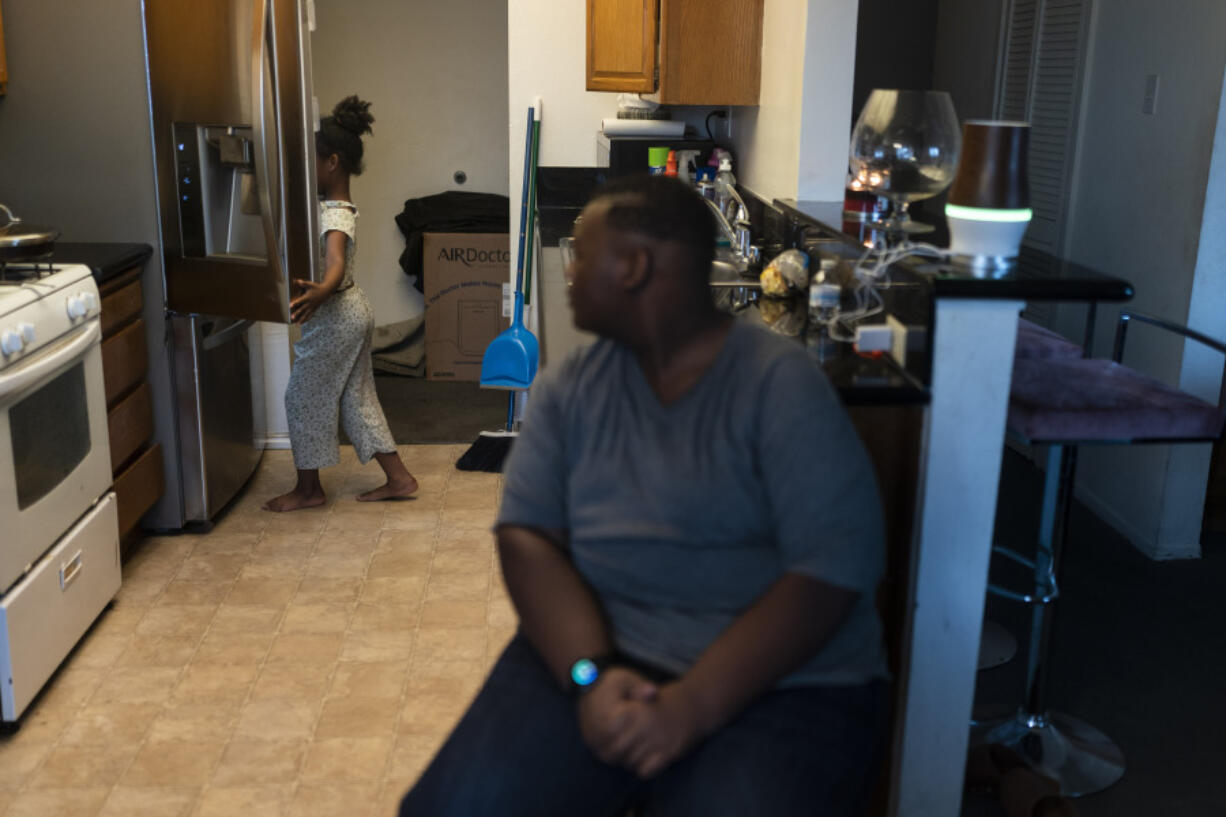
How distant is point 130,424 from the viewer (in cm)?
316

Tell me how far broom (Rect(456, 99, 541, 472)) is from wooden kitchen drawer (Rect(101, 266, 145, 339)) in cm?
125

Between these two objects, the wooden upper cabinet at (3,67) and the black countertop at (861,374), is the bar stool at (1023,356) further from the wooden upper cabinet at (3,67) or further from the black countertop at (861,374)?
the wooden upper cabinet at (3,67)

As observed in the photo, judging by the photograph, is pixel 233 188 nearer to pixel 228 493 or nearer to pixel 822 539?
pixel 228 493

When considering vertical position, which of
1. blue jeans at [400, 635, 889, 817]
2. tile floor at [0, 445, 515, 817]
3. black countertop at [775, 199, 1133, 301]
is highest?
black countertop at [775, 199, 1133, 301]

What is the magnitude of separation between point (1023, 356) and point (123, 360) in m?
2.23

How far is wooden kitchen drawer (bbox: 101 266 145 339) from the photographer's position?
9.82ft

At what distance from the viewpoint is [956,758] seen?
6.03 ft

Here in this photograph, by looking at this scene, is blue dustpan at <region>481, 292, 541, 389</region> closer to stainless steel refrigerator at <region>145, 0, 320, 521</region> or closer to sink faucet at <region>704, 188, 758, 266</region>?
stainless steel refrigerator at <region>145, 0, 320, 521</region>

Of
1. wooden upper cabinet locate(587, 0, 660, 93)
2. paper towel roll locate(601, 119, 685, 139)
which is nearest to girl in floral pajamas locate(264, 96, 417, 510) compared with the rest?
wooden upper cabinet locate(587, 0, 660, 93)

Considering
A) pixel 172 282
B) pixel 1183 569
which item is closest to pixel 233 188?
pixel 172 282

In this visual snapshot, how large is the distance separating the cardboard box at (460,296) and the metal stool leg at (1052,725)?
3438mm

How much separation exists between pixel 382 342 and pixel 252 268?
8.00 ft

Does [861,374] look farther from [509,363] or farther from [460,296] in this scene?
[460,296]

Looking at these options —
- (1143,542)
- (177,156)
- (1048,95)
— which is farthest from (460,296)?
(1143,542)
